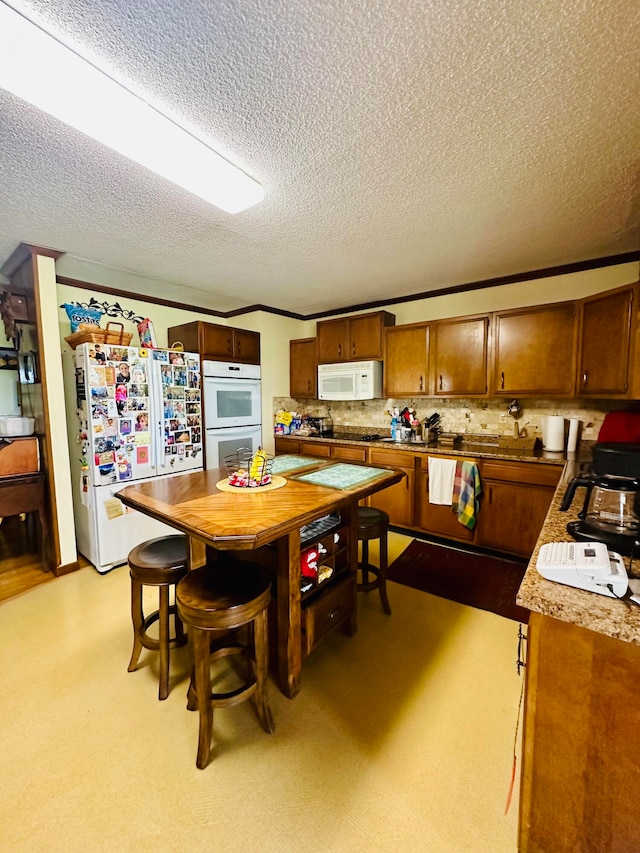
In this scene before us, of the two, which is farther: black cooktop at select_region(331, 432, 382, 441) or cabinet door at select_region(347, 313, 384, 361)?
black cooktop at select_region(331, 432, 382, 441)

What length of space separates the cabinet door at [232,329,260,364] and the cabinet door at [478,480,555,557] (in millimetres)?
2787

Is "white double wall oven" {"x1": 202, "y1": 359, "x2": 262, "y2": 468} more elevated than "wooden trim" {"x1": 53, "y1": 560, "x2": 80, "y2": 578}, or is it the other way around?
"white double wall oven" {"x1": 202, "y1": 359, "x2": 262, "y2": 468}

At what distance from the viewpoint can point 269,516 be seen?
4.50 feet

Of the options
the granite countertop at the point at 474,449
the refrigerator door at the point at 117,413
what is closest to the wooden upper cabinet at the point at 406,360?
the granite countertop at the point at 474,449

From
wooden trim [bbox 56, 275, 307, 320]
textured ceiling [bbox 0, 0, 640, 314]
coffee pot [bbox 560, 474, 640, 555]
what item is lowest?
coffee pot [bbox 560, 474, 640, 555]

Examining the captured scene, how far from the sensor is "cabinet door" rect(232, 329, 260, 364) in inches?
152

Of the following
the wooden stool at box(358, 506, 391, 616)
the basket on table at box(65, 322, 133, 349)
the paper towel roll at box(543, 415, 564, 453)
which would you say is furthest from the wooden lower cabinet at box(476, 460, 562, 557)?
the basket on table at box(65, 322, 133, 349)

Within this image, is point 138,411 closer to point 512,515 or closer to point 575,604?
point 575,604

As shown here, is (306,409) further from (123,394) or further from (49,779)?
(49,779)

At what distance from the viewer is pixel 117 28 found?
Answer: 3.36 ft

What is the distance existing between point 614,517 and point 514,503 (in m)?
1.77

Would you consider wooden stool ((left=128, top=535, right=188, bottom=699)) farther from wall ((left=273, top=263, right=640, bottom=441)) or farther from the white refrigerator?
wall ((left=273, top=263, right=640, bottom=441))

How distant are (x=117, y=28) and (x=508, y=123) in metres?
1.40

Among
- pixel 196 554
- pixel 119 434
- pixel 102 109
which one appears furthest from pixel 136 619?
pixel 102 109
